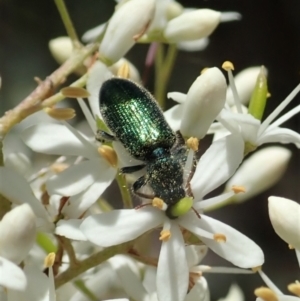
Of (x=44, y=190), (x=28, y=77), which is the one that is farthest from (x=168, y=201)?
(x=28, y=77)

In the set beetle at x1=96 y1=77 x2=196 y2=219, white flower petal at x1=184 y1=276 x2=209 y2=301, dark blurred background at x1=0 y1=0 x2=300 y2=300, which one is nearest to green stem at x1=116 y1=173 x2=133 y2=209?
beetle at x1=96 y1=77 x2=196 y2=219

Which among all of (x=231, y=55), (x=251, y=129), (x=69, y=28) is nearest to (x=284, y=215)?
(x=251, y=129)

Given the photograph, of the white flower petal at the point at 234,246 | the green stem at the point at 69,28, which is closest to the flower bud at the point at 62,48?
the green stem at the point at 69,28

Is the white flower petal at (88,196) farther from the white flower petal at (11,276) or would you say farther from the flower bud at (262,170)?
the flower bud at (262,170)

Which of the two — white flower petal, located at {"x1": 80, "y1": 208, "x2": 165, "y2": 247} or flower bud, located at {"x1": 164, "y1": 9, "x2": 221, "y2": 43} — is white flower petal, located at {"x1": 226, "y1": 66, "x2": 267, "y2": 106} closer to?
flower bud, located at {"x1": 164, "y1": 9, "x2": 221, "y2": 43}

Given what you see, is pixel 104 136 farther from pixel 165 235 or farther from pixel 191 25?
pixel 191 25
